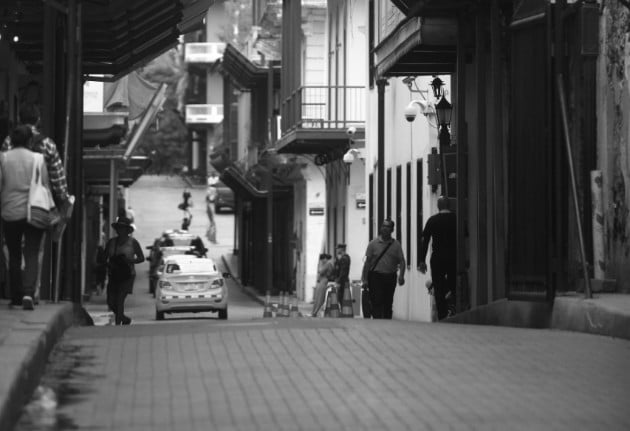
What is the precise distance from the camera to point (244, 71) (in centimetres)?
6012

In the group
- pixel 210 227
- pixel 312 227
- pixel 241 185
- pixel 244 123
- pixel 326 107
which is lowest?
pixel 312 227

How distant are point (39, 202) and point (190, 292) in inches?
939

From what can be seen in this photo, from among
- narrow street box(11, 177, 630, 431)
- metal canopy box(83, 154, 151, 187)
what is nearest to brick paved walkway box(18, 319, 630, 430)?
narrow street box(11, 177, 630, 431)

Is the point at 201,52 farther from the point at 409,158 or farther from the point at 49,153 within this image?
the point at 49,153

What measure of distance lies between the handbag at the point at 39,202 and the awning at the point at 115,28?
5727 mm

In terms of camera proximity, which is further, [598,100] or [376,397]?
[598,100]

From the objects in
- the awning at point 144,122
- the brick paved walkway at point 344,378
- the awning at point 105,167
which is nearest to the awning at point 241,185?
the awning at point 105,167

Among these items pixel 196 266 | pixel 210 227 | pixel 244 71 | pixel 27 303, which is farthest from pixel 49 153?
pixel 210 227

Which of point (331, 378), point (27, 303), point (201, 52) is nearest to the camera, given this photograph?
point (331, 378)

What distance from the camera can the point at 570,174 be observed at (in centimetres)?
1509

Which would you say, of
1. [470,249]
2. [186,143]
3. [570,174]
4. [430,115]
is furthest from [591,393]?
[186,143]

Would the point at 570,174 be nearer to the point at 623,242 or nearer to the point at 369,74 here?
the point at 623,242

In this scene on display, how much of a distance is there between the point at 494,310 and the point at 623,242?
5.41ft

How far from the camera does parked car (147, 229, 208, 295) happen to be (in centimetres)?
5075
